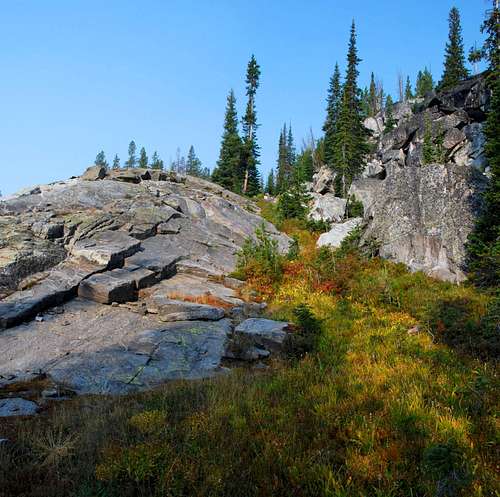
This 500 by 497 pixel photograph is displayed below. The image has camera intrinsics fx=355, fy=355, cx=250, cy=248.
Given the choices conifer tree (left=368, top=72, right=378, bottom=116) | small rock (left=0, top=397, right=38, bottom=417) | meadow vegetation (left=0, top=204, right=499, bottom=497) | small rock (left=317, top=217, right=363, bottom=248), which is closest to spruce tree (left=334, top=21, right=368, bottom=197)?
small rock (left=317, top=217, right=363, bottom=248)

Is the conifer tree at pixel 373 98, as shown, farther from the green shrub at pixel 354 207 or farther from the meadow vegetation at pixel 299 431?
the meadow vegetation at pixel 299 431

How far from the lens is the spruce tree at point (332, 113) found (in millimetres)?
60856

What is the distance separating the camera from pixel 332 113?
64.6 meters

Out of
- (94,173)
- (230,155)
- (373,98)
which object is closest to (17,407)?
(94,173)

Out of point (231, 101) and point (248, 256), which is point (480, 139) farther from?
point (231, 101)

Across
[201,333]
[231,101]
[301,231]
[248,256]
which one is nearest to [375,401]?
[201,333]

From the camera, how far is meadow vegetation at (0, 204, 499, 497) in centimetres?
416

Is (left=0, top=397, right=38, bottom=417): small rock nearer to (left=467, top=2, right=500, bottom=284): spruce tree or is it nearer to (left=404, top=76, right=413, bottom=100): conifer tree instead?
(left=467, top=2, right=500, bottom=284): spruce tree

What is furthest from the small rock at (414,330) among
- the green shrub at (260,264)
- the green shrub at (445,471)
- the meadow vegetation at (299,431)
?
the green shrub at (260,264)

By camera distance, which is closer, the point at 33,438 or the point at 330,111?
the point at 33,438

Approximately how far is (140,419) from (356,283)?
41.3 feet

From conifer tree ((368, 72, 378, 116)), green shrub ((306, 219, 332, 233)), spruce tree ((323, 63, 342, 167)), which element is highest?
conifer tree ((368, 72, 378, 116))

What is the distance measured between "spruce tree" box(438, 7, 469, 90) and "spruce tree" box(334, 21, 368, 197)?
52.0ft

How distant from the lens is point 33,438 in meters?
5.22
